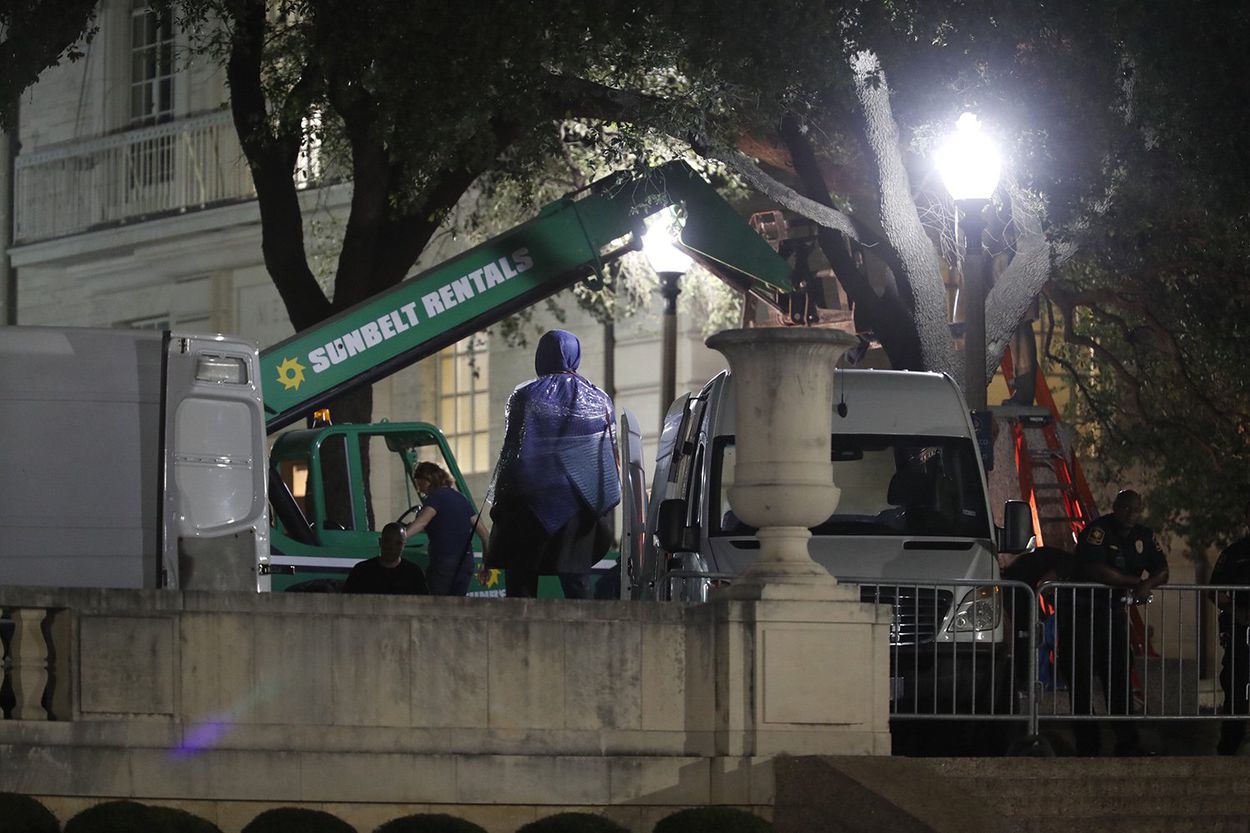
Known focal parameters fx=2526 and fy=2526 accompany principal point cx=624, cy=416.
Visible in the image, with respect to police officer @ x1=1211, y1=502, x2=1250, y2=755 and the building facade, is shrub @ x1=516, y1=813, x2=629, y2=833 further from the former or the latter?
the building facade

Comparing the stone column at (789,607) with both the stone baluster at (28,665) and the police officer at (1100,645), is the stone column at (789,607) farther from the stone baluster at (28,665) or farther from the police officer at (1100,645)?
the stone baluster at (28,665)

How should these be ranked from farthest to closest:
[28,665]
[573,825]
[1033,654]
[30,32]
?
1. [30,32]
2. [1033,654]
3. [28,665]
4. [573,825]

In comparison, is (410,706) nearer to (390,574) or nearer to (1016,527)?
(390,574)

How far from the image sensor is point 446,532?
16.0 metres

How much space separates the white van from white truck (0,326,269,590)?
2.58 metres

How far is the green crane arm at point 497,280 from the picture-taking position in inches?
687

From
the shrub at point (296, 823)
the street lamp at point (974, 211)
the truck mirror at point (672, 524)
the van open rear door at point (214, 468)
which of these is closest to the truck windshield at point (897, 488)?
the truck mirror at point (672, 524)

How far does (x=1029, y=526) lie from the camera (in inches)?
593

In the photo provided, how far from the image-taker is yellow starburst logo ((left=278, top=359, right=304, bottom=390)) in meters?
17.3

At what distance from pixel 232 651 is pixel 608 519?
2705mm

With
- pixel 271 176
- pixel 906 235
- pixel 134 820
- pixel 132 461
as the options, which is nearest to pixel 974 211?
pixel 906 235

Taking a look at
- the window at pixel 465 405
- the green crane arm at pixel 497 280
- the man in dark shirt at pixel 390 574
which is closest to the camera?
the man in dark shirt at pixel 390 574

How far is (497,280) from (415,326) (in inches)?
28.7

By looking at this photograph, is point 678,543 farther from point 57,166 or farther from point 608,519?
point 57,166
